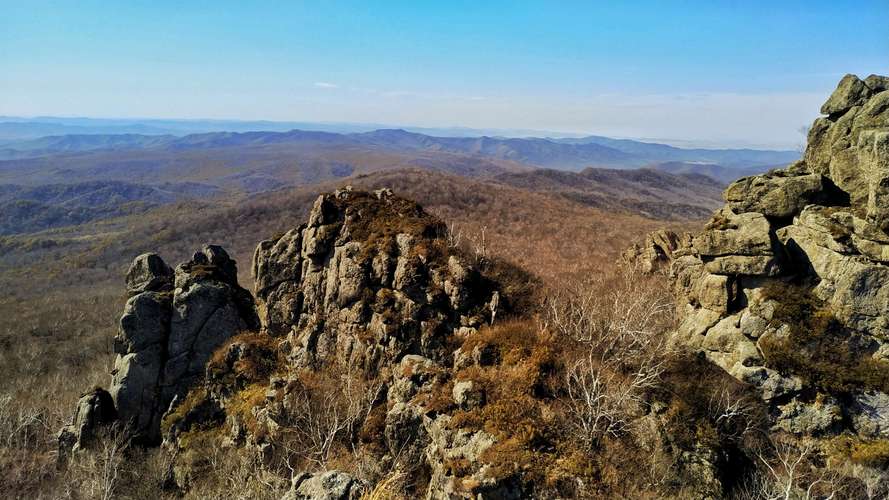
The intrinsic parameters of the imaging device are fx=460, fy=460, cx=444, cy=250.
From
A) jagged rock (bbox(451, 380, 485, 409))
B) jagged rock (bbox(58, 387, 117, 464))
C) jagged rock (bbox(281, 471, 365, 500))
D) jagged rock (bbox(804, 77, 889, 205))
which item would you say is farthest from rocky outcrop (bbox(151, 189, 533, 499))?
jagged rock (bbox(804, 77, 889, 205))

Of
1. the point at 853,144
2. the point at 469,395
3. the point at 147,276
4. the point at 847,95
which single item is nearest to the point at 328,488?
the point at 469,395

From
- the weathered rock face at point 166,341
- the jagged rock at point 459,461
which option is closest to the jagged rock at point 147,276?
the weathered rock face at point 166,341

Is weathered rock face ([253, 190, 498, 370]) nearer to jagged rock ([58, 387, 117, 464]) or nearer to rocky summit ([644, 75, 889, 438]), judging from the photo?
jagged rock ([58, 387, 117, 464])

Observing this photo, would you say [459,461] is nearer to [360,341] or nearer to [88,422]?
[360,341]

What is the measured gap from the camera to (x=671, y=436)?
1478 centimetres

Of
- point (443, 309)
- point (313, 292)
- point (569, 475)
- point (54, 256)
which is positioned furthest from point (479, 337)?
point (54, 256)

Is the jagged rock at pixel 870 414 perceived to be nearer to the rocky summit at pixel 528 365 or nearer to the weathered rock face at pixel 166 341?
the rocky summit at pixel 528 365

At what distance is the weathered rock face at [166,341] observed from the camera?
25.1 meters

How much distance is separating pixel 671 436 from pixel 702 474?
4.28 feet

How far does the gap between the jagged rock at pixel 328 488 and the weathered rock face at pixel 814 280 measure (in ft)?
48.0

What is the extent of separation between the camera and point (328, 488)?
12.3 metres

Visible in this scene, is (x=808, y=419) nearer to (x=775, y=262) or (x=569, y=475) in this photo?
(x=775, y=262)

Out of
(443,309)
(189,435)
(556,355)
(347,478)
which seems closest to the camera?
(347,478)

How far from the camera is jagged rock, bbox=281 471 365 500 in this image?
12.2 meters
